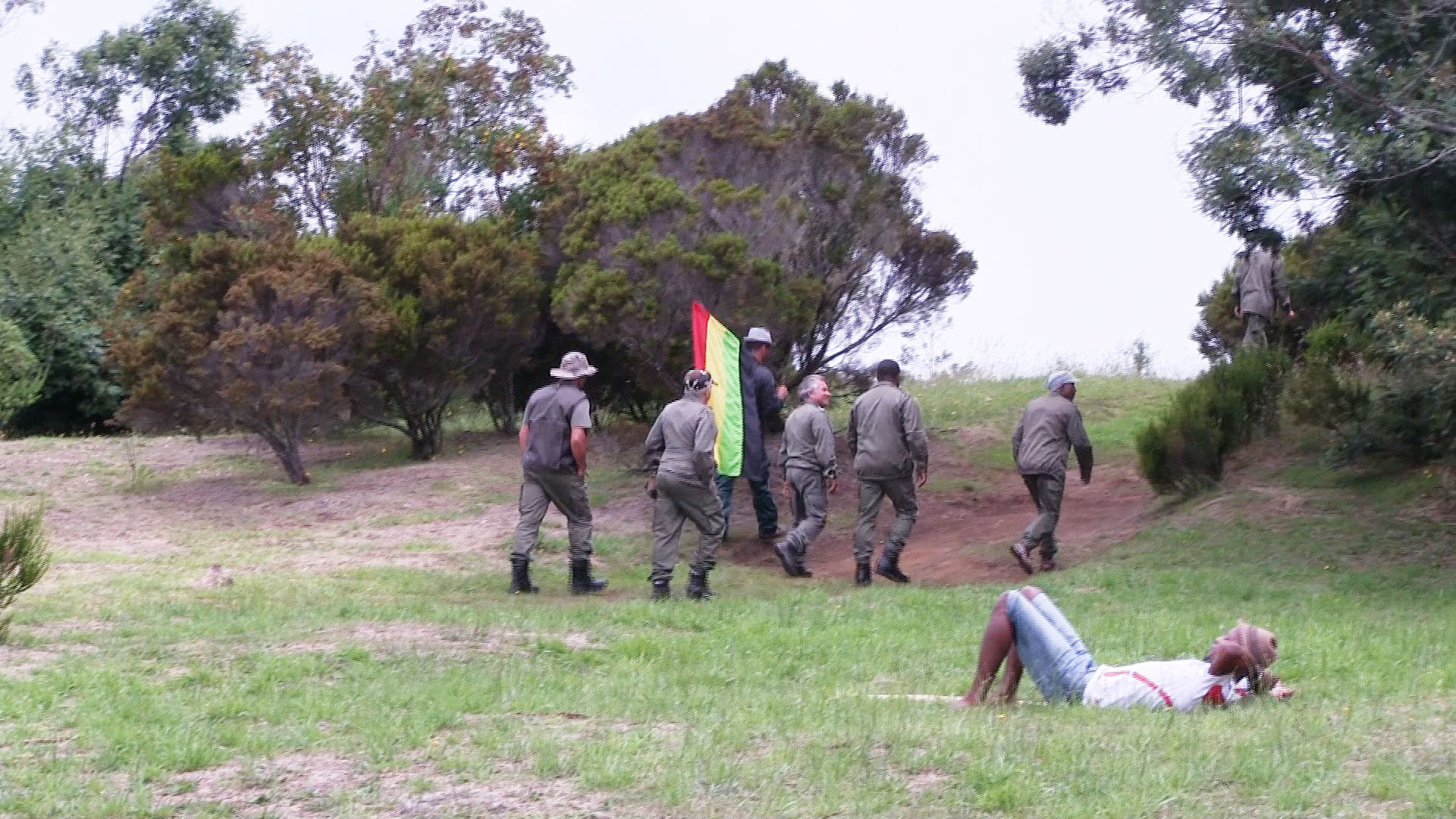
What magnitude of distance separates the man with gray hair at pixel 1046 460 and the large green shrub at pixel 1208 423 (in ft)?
6.48

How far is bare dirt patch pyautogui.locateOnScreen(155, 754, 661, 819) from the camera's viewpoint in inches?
254

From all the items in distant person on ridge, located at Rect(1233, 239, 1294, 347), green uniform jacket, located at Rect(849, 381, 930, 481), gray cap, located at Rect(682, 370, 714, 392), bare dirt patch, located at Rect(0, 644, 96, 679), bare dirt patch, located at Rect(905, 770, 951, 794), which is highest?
distant person on ridge, located at Rect(1233, 239, 1294, 347)

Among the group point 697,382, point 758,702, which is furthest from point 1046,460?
point 758,702

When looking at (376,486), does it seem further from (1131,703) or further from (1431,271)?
(1131,703)

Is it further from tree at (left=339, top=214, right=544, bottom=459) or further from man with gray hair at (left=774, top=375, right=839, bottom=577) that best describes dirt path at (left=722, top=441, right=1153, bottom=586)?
tree at (left=339, top=214, right=544, bottom=459)

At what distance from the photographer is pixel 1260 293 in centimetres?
1931

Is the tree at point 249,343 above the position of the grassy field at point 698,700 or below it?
above

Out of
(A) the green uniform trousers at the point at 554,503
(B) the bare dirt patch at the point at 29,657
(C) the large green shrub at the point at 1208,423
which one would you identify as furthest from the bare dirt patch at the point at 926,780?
(C) the large green shrub at the point at 1208,423

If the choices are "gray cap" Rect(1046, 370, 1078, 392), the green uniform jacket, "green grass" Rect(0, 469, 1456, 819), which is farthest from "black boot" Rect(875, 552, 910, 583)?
"gray cap" Rect(1046, 370, 1078, 392)

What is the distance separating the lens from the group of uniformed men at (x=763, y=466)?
1334 cm

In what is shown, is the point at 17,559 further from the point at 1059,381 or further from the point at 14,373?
the point at 14,373

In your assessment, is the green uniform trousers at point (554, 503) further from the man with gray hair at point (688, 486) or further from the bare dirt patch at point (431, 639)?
the bare dirt patch at point (431, 639)

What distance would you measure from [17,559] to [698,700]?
4696 mm

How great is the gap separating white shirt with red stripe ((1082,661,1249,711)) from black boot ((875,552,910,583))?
22.1 feet
